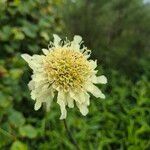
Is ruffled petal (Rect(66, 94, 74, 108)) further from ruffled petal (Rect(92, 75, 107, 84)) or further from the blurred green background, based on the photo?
the blurred green background

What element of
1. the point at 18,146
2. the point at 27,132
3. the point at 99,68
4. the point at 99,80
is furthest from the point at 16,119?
the point at 99,80

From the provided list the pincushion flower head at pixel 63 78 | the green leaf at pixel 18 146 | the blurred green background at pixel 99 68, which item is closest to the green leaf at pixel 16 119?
the blurred green background at pixel 99 68

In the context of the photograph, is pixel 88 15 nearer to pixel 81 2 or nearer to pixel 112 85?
pixel 81 2

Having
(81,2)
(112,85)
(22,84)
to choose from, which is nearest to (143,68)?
(112,85)

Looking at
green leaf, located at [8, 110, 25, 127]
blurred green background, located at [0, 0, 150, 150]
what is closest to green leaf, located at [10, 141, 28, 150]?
blurred green background, located at [0, 0, 150, 150]

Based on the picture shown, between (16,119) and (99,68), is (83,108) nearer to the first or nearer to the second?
(16,119)

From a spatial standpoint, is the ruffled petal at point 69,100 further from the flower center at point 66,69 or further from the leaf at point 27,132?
the leaf at point 27,132
